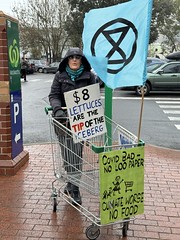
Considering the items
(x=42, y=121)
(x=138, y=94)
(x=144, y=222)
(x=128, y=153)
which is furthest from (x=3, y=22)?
(x=138, y=94)

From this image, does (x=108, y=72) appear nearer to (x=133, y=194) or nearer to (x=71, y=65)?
(x=71, y=65)

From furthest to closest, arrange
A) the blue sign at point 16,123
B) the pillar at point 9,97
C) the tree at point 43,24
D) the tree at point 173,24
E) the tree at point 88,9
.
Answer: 1. the tree at point 43,24
2. the tree at point 173,24
3. the tree at point 88,9
4. the blue sign at point 16,123
5. the pillar at point 9,97

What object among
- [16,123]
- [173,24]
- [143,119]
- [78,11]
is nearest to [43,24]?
[78,11]

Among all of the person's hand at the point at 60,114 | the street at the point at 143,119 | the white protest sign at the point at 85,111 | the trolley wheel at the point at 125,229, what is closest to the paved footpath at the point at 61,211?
the trolley wheel at the point at 125,229

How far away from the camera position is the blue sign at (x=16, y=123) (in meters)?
5.12

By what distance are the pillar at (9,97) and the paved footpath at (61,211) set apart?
24 centimetres

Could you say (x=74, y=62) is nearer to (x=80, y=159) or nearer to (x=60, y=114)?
(x=60, y=114)

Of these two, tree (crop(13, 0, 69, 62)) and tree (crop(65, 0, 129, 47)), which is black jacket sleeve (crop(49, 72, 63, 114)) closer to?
tree (crop(65, 0, 129, 47))

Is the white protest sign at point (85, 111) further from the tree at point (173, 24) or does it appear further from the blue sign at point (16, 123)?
the tree at point (173, 24)

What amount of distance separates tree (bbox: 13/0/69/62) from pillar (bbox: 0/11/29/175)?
3656cm

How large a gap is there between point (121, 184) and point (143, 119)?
7.17 m

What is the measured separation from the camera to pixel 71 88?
12.8ft

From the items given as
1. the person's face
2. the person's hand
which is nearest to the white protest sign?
the person's hand

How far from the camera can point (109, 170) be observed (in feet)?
10.1
